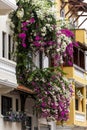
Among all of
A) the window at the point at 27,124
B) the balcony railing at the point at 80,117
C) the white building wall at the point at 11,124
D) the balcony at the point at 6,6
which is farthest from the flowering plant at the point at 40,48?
the balcony railing at the point at 80,117

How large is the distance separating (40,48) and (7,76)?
3.55 m

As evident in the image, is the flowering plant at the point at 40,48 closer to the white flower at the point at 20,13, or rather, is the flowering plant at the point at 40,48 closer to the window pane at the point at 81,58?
the white flower at the point at 20,13

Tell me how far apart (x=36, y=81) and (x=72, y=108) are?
710 centimetres

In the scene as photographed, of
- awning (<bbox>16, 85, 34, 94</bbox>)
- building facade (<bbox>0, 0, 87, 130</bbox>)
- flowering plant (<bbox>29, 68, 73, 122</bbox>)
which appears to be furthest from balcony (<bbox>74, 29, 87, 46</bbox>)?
awning (<bbox>16, 85, 34, 94</bbox>)

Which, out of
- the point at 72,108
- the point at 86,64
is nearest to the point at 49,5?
the point at 72,108

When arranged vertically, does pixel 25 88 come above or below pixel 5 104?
above

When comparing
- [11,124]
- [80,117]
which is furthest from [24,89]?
[80,117]

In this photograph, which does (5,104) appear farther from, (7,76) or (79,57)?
(79,57)

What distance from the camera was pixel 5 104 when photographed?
108 ft

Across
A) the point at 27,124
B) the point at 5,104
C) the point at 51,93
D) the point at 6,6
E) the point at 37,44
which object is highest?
the point at 6,6

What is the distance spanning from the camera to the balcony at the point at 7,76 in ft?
101

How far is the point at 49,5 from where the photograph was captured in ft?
115

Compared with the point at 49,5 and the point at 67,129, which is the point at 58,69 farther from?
the point at 67,129

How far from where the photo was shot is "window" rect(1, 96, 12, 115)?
32438 millimetres
